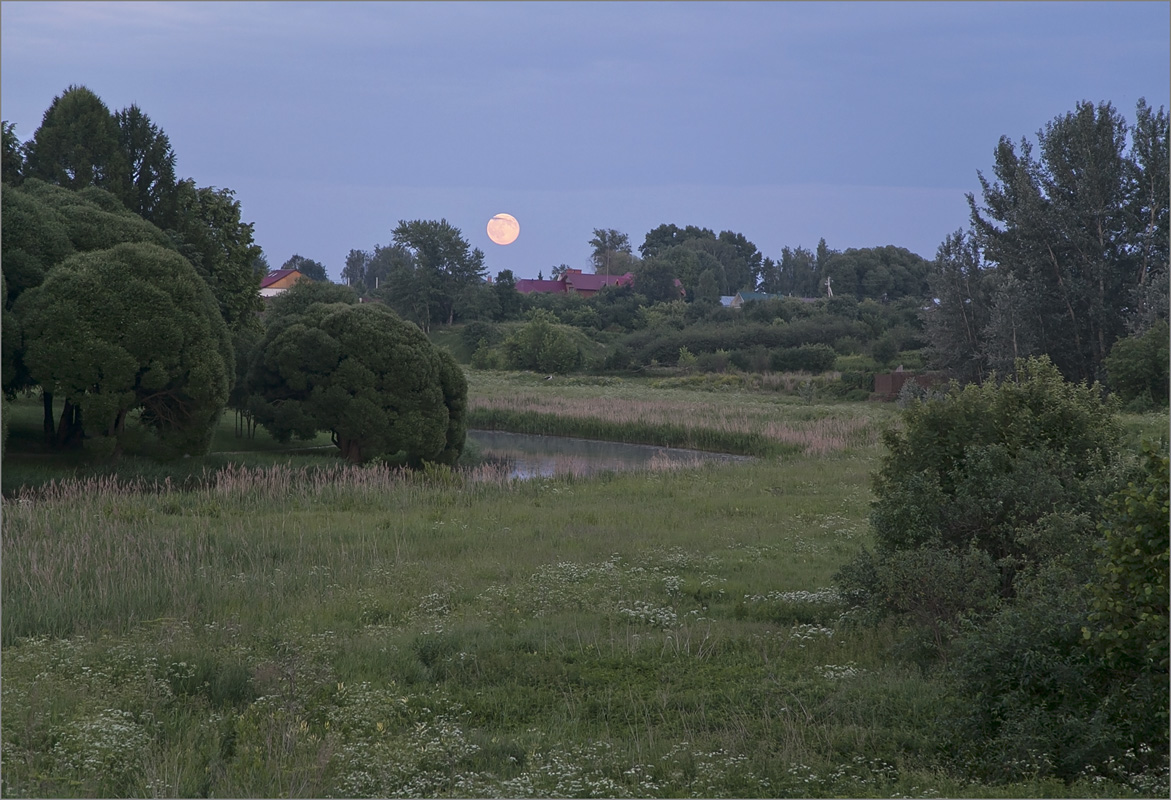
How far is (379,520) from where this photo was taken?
42.8 feet

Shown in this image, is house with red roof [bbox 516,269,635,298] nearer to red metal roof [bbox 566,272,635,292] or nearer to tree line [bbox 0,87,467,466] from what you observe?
red metal roof [bbox 566,272,635,292]

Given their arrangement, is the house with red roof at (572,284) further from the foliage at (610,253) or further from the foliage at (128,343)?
the foliage at (128,343)

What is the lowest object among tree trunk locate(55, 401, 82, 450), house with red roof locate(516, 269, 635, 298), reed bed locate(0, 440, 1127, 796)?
reed bed locate(0, 440, 1127, 796)

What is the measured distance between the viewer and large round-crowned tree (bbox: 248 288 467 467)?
20734 millimetres

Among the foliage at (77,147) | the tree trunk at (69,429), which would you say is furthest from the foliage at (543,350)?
the tree trunk at (69,429)

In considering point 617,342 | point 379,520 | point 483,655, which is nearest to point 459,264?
point 617,342

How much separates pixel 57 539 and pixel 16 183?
656 inches

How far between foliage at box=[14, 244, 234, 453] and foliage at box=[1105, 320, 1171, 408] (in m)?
24.4

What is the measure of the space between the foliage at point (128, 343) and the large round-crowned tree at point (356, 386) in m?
2.71

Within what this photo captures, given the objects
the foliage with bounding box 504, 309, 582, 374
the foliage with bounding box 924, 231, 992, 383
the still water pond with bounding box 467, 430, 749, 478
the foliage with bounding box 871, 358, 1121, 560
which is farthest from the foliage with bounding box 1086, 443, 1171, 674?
the foliage with bounding box 504, 309, 582, 374

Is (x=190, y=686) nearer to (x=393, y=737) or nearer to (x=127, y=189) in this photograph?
(x=393, y=737)

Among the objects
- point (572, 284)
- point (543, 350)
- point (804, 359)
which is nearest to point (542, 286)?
point (572, 284)

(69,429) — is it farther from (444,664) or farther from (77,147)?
(444,664)

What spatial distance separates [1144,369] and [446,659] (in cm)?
2695
